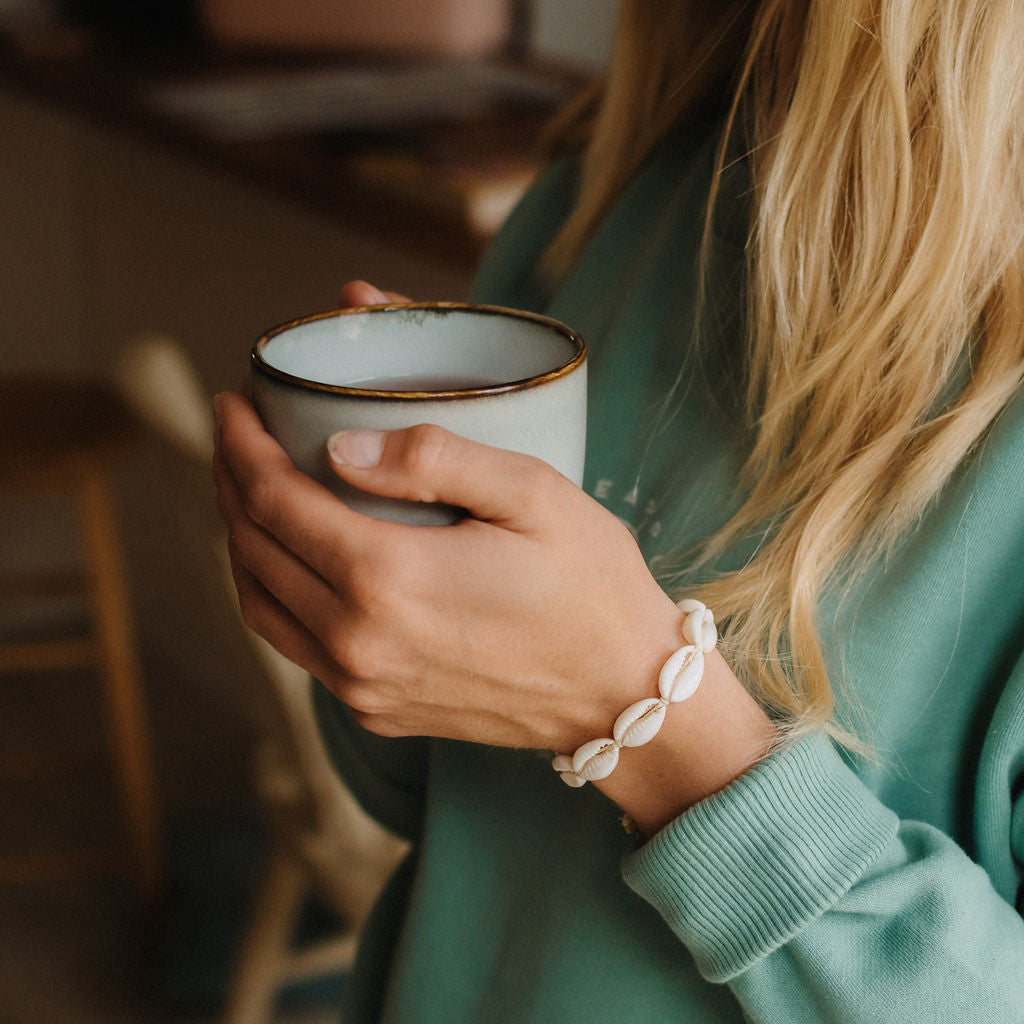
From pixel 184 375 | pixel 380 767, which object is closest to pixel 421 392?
pixel 380 767

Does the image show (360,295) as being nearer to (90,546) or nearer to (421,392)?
(421,392)

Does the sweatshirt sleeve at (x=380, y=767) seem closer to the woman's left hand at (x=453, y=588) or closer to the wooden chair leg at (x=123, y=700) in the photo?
the woman's left hand at (x=453, y=588)

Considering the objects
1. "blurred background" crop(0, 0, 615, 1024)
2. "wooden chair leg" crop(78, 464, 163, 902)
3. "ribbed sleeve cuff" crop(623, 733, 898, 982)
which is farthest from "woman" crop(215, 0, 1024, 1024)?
"wooden chair leg" crop(78, 464, 163, 902)

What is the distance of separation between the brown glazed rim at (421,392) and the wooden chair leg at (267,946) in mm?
1054

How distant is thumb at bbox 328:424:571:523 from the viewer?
0.38m

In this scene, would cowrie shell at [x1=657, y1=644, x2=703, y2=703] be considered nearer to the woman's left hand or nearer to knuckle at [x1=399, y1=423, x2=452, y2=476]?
the woman's left hand

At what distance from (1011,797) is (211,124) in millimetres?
1422

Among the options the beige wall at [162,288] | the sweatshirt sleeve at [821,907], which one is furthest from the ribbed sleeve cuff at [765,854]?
the beige wall at [162,288]

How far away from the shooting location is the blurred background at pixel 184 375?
1265mm

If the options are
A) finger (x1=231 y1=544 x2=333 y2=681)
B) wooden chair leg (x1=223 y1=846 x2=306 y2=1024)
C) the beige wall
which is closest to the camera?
finger (x1=231 y1=544 x2=333 y2=681)

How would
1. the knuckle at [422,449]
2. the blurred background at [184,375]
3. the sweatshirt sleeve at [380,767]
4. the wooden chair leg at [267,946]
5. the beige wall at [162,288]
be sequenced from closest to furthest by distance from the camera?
the knuckle at [422,449]
the sweatshirt sleeve at [380,767]
the blurred background at [184,375]
the wooden chair leg at [267,946]
the beige wall at [162,288]

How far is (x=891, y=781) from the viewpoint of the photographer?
558 mm

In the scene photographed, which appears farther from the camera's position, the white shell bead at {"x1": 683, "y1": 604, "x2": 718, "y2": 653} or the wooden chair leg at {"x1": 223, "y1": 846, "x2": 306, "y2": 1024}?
the wooden chair leg at {"x1": 223, "y1": 846, "x2": 306, "y2": 1024}

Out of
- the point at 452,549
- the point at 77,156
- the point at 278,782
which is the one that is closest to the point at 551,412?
the point at 452,549
